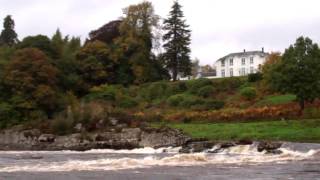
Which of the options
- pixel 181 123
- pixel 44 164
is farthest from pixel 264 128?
pixel 44 164

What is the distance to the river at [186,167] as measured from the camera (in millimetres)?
41781

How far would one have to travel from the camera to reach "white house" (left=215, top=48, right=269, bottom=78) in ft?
533

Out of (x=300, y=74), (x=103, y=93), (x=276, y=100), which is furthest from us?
(x=103, y=93)

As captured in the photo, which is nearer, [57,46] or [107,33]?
[57,46]

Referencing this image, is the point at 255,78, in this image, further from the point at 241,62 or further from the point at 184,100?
the point at 241,62

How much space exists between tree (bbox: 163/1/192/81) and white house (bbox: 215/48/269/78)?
3331 cm

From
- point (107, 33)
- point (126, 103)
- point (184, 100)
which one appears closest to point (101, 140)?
point (184, 100)

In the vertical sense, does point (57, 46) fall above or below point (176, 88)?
above

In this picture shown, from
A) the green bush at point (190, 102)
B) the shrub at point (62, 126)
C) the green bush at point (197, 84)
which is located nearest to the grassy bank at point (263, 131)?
the shrub at point (62, 126)

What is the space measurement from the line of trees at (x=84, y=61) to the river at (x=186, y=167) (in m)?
37.7

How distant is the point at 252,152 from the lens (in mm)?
63500

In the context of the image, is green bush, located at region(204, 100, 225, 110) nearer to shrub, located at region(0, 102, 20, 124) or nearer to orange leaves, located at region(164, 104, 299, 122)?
orange leaves, located at region(164, 104, 299, 122)

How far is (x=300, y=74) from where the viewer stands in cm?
8481

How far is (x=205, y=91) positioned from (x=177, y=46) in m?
20.9
